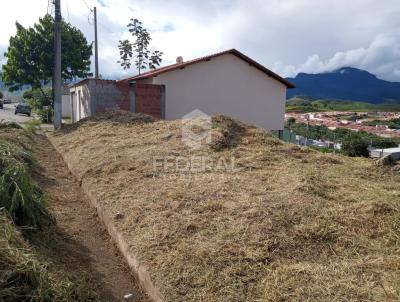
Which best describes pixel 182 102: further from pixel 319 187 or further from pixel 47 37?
pixel 47 37

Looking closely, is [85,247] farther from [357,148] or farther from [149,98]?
[149,98]

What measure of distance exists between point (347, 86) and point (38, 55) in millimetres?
103730

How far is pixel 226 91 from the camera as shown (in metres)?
17.2

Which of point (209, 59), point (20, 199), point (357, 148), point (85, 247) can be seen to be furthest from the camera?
point (209, 59)

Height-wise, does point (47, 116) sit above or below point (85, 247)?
above

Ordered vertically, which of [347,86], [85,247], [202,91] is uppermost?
[347,86]

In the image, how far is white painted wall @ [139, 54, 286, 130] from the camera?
16062mm

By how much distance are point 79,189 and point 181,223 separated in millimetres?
3232

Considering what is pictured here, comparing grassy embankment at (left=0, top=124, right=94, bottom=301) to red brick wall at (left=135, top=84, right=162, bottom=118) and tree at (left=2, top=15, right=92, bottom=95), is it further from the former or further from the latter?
tree at (left=2, top=15, right=92, bottom=95)

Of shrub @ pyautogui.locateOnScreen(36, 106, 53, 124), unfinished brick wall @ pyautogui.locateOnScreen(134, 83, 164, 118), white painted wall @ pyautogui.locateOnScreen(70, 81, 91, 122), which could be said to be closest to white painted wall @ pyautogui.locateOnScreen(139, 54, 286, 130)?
unfinished brick wall @ pyautogui.locateOnScreen(134, 83, 164, 118)

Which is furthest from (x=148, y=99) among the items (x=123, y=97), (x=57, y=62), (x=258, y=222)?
(x=258, y=222)

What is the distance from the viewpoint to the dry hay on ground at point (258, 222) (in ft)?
8.70

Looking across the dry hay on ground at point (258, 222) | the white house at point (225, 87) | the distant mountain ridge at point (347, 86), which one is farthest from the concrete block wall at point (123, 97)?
the distant mountain ridge at point (347, 86)

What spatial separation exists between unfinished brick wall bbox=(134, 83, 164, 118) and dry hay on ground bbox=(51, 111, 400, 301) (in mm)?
8164
